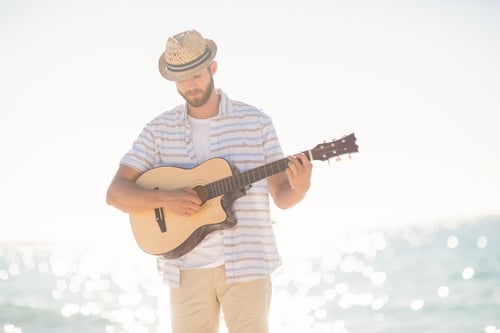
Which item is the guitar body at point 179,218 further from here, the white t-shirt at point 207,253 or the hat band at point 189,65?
the hat band at point 189,65

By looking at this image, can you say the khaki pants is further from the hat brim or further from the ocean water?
the hat brim

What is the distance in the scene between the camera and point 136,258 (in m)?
28.3

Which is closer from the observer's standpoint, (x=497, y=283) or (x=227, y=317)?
(x=227, y=317)

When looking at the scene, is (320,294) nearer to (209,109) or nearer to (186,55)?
(209,109)

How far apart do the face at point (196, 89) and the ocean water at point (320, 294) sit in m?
0.99

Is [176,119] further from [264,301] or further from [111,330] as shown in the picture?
[111,330]

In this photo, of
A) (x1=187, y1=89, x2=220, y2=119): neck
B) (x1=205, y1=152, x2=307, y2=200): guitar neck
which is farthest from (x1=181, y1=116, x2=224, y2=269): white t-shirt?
(x1=187, y1=89, x2=220, y2=119): neck

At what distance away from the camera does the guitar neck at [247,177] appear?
3.46 meters

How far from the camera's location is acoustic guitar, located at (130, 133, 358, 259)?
3.46 metres

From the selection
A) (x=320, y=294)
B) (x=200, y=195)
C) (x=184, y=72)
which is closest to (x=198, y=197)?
(x=200, y=195)

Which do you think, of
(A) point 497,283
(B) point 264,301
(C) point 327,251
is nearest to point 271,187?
(B) point 264,301

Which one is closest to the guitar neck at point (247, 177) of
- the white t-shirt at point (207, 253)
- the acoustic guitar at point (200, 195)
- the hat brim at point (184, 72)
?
the acoustic guitar at point (200, 195)

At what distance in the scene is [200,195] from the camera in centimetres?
361

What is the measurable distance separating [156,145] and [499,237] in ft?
114
